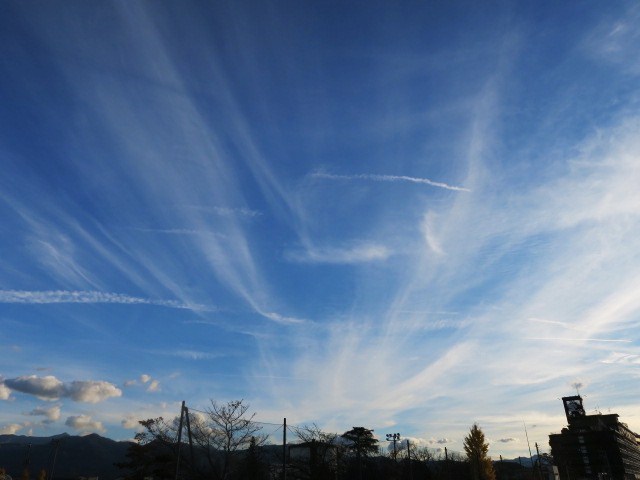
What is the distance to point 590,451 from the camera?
425 feet

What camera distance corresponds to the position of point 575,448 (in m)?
132

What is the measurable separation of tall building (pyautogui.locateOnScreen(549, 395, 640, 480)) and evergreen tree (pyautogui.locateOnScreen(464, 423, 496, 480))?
231 ft

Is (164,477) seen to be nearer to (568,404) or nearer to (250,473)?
(250,473)

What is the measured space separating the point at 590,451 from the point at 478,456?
84600 millimetres

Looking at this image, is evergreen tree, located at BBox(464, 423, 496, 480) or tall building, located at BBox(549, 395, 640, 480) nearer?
evergreen tree, located at BBox(464, 423, 496, 480)

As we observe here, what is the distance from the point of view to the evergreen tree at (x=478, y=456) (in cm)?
6662

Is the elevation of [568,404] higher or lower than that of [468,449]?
higher

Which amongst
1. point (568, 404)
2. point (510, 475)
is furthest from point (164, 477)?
point (568, 404)

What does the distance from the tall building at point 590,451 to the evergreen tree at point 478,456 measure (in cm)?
7054

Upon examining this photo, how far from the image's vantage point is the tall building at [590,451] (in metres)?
125

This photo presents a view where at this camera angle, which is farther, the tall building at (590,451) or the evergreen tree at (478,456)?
the tall building at (590,451)

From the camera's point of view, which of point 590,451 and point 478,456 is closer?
point 478,456

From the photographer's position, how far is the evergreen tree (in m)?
66.6

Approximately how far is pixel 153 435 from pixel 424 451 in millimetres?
65248
